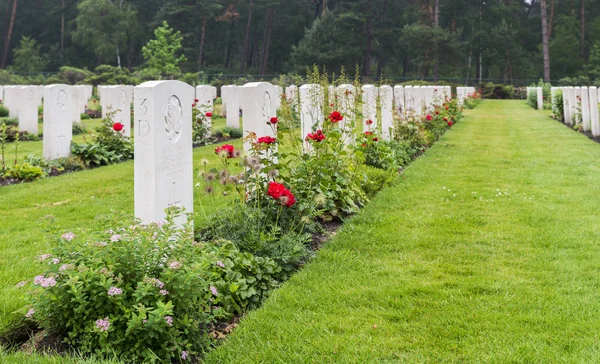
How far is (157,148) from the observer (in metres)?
3.85

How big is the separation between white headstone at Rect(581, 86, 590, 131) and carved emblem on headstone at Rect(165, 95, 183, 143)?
12.3 meters

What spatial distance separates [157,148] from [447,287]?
2123mm

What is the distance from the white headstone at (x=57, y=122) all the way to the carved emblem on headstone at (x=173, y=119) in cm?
602

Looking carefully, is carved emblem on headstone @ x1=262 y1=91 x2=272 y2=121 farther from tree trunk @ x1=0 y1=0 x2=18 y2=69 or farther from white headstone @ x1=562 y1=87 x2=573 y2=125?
tree trunk @ x1=0 y1=0 x2=18 y2=69

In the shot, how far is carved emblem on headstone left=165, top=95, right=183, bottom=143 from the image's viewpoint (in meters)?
4.02

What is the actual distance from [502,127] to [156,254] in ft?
47.0

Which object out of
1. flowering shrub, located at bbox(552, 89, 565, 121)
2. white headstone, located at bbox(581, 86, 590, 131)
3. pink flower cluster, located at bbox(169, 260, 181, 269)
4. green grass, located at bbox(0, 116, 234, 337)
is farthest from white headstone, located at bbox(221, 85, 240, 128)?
pink flower cluster, located at bbox(169, 260, 181, 269)

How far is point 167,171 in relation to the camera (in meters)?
3.98

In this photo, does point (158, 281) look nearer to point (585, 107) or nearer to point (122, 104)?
point (122, 104)

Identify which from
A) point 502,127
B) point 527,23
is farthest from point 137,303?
point 527,23

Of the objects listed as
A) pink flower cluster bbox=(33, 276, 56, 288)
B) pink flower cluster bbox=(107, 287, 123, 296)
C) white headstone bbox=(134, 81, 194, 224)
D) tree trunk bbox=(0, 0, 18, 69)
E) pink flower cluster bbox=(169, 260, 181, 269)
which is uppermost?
tree trunk bbox=(0, 0, 18, 69)

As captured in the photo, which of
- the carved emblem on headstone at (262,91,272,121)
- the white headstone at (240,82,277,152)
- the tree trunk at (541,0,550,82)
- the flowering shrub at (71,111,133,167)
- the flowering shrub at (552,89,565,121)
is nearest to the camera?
the white headstone at (240,82,277,152)

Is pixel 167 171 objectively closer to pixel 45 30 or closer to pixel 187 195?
pixel 187 195

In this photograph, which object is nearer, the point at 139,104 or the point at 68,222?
the point at 139,104
